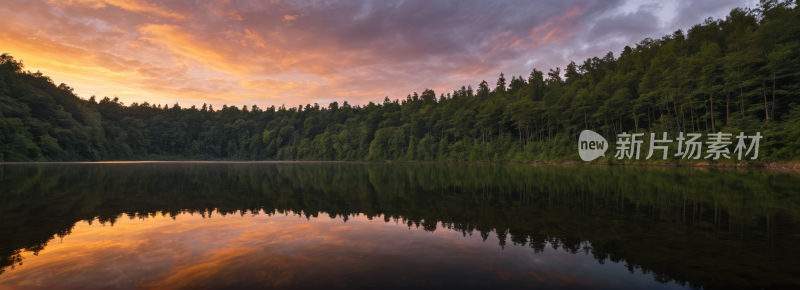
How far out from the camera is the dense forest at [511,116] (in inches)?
1959

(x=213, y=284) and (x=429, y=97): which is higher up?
(x=429, y=97)

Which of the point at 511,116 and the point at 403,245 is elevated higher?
the point at 511,116

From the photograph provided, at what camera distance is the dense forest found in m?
49.8

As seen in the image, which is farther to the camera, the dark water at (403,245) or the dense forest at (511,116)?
the dense forest at (511,116)

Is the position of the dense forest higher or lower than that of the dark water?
higher

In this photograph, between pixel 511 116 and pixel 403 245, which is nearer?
pixel 403 245

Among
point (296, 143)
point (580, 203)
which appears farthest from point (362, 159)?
point (580, 203)

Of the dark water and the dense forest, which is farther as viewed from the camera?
the dense forest

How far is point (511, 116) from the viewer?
90.8 meters

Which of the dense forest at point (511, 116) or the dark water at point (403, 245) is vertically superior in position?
the dense forest at point (511, 116)

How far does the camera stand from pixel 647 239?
796cm

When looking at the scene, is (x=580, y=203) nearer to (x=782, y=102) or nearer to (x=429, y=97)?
(x=782, y=102)

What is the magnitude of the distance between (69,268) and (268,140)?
525 ft

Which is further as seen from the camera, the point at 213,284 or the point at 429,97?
the point at 429,97
